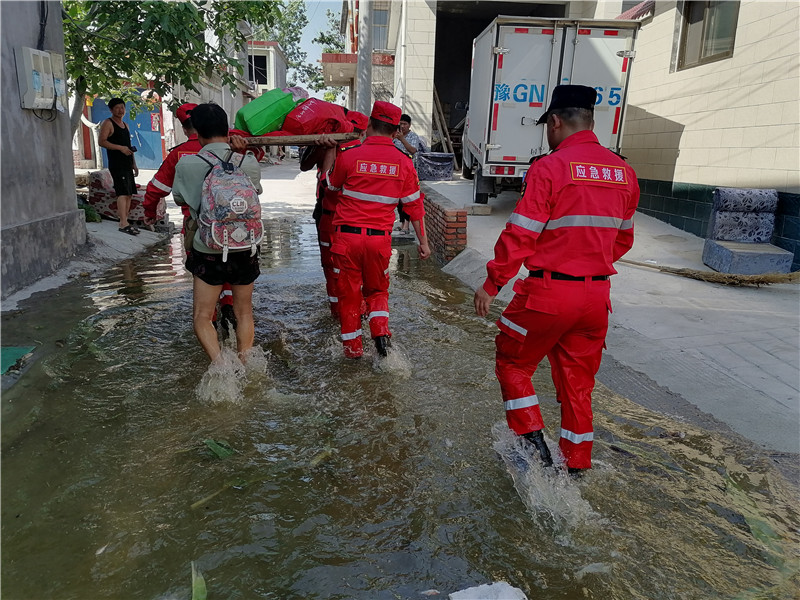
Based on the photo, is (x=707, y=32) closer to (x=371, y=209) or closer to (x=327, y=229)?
(x=327, y=229)

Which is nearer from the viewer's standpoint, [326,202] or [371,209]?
[371,209]

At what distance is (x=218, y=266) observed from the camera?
400 cm

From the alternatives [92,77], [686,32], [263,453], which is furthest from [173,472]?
[686,32]

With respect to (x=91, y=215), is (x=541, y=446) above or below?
below

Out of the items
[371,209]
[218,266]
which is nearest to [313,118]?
[371,209]

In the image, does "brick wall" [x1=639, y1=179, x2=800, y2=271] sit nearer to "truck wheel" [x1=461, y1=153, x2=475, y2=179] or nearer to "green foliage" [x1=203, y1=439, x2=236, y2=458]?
"truck wheel" [x1=461, y1=153, x2=475, y2=179]

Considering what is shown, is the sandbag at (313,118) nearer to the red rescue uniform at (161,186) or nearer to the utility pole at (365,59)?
the red rescue uniform at (161,186)

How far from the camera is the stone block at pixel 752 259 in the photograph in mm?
6727

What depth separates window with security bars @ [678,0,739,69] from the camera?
835 centimetres

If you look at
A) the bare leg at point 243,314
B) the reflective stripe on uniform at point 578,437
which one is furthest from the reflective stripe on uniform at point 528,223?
the bare leg at point 243,314

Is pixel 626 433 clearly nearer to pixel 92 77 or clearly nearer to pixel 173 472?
pixel 173 472

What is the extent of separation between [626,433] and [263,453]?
2272 mm

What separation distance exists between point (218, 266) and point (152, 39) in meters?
5.05

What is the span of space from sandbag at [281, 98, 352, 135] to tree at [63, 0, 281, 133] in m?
3.19
